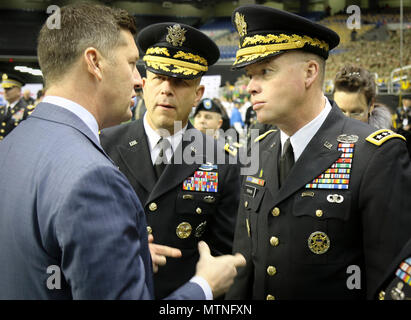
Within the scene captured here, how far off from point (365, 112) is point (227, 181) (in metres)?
1.40

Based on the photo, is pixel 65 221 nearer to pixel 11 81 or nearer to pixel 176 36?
pixel 176 36

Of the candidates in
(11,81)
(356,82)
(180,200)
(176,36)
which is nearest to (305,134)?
(180,200)

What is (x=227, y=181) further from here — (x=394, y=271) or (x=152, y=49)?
(x=394, y=271)

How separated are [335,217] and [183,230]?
0.81 meters

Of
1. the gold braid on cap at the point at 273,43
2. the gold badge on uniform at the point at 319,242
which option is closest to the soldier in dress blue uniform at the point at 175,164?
the gold braid on cap at the point at 273,43

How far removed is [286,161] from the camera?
1.89 meters

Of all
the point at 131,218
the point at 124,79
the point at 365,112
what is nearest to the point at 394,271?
the point at 131,218

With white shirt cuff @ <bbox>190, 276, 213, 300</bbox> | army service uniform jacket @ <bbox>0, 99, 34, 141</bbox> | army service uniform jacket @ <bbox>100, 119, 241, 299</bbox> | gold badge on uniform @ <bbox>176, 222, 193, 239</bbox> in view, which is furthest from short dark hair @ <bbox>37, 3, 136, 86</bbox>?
army service uniform jacket @ <bbox>0, 99, 34, 141</bbox>

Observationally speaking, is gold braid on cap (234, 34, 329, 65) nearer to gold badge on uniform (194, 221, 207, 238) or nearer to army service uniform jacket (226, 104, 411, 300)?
army service uniform jacket (226, 104, 411, 300)

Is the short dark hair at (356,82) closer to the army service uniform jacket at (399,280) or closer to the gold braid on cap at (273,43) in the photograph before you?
the gold braid on cap at (273,43)

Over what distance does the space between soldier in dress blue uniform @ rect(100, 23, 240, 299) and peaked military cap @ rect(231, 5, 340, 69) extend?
1.48 feet

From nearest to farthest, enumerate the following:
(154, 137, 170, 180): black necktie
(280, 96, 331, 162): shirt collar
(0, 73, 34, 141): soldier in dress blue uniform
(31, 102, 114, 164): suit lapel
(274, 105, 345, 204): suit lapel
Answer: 1. (31, 102, 114, 164): suit lapel
2. (274, 105, 345, 204): suit lapel
3. (280, 96, 331, 162): shirt collar
4. (154, 137, 170, 180): black necktie
5. (0, 73, 34, 141): soldier in dress blue uniform

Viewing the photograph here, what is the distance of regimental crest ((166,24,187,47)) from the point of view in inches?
88.7

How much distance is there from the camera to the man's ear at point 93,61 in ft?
4.20
